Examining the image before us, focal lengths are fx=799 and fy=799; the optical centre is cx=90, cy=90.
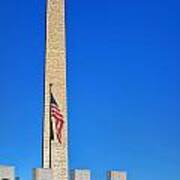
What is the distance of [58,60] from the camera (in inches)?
1641

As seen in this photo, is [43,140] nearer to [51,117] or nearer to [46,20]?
[51,117]

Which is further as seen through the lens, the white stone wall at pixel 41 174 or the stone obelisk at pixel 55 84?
the stone obelisk at pixel 55 84

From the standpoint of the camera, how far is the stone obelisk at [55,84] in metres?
40.8

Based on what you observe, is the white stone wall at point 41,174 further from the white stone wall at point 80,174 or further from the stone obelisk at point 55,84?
the stone obelisk at point 55,84

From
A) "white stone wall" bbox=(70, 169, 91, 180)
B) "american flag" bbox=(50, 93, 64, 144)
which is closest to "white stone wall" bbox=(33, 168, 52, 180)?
"white stone wall" bbox=(70, 169, 91, 180)

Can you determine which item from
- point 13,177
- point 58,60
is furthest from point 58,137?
point 13,177

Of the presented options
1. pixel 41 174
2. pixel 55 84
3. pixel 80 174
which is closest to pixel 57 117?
pixel 55 84

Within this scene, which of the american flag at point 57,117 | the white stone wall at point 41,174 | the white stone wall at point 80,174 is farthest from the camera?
the american flag at point 57,117

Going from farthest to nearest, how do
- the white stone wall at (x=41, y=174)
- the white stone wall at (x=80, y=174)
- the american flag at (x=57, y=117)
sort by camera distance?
the american flag at (x=57, y=117), the white stone wall at (x=80, y=174), the white stone wall at (x=41, y=174)

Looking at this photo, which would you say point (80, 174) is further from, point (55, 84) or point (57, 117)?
point (55, 84)

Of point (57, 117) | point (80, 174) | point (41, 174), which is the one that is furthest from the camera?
point (57, 117)

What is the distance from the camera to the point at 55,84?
1635 inches

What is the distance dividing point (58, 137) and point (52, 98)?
2.04 m

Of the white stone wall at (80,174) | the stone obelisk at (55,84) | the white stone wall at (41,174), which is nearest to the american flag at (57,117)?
the stone obelisk at (55,84)
